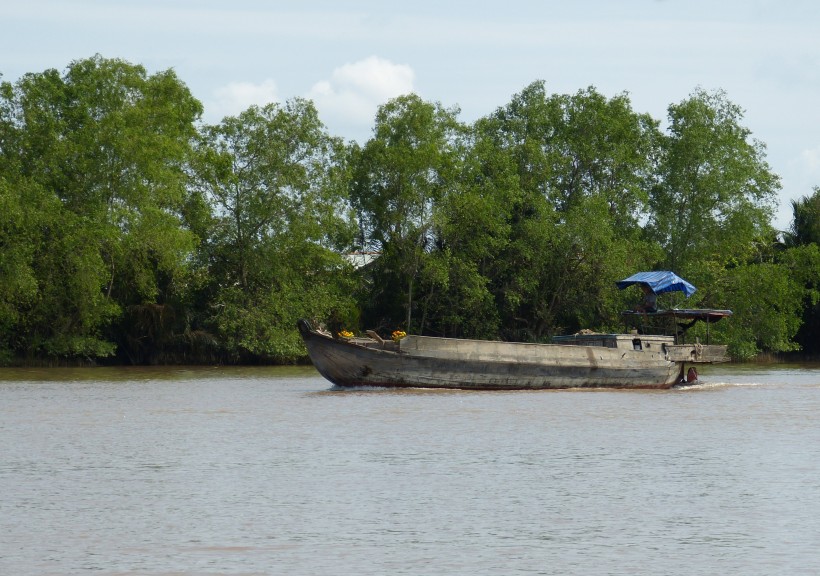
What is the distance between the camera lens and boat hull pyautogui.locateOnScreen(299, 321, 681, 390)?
4459cm

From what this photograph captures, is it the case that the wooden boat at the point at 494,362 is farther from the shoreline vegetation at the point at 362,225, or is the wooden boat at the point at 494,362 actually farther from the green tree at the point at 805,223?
the green tree at the point at 805,223

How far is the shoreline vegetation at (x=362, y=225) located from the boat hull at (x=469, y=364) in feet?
72.3

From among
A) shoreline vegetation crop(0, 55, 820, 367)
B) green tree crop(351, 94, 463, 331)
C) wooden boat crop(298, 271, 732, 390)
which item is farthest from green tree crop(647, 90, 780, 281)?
wooden boat crop(298, 271, 732, 390)

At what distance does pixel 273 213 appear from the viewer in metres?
72.1

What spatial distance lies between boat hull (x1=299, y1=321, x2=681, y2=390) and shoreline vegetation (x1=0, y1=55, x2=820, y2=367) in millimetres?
22029

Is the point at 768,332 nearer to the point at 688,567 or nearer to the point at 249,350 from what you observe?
the point at 249,350

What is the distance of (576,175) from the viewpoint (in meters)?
83.2

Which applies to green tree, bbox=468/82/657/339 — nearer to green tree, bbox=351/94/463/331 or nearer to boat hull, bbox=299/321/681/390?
green tree, bbox=351/94/463/331

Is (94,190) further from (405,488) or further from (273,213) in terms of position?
(405,488)

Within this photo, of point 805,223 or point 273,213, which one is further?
point 805,223

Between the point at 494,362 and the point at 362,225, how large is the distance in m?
33.8

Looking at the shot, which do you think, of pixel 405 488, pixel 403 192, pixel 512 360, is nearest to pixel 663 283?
pixel 512 360

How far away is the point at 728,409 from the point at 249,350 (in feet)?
111

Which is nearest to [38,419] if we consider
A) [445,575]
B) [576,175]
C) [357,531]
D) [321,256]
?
[357,531]
